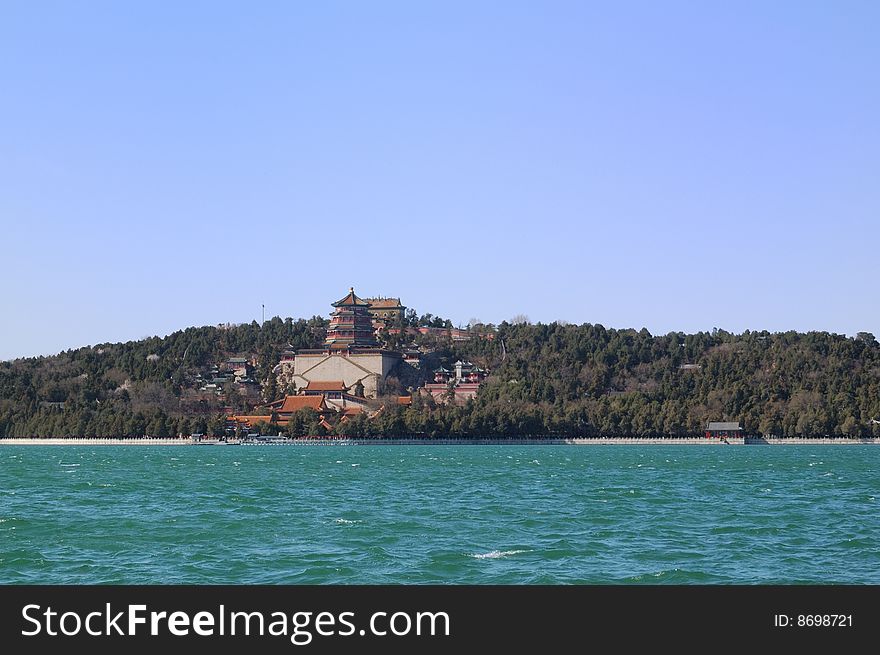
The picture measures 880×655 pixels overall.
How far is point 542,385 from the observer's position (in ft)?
529

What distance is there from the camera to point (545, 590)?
17344 mm

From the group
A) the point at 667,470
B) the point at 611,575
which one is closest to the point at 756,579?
the point at 611,575

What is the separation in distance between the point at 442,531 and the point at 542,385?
127849 millimetres

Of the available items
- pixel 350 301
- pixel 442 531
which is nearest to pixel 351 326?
pixel 350 301

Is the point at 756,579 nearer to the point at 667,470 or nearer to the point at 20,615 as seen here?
the point at 20,615

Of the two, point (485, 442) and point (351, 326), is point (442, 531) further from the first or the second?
point (351, 326)

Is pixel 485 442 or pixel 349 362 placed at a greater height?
pixel 349 362

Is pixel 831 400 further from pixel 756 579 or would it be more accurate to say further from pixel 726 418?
pixel 756 579

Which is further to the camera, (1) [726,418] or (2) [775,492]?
(1) [726,418]

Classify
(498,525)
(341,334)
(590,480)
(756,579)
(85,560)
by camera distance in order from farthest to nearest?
(341,334), (590,480), (498,525), (85,560), (756,579)

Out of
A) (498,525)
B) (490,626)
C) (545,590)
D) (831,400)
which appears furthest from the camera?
(831,400)

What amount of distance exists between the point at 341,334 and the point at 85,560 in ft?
493

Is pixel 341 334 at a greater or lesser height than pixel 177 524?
greater

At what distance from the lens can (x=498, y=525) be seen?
36000 millimetres
